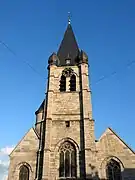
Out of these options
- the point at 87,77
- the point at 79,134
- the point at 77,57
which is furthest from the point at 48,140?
the point at 77,57

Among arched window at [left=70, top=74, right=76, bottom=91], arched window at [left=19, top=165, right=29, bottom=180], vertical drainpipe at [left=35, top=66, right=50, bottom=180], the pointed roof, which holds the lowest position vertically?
arched window at [left=19, top=165, right=29, bottom=180]

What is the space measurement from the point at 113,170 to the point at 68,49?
46.7 feet

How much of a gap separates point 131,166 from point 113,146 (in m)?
1.95

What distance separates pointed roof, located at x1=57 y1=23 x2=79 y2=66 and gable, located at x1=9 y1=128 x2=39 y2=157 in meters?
8.39

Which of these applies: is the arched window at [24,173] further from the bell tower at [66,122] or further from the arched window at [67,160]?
the arched window at [67,160]

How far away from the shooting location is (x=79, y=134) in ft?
65.3

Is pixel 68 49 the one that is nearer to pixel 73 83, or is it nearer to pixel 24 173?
→ pixel 73 83

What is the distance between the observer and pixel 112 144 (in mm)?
19344

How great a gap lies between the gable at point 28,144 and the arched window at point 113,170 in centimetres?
563

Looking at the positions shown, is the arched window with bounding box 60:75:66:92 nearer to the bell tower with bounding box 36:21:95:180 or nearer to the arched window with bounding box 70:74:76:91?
the bell tower with bounding box 36:21:95:180

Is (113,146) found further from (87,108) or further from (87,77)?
(87,77)

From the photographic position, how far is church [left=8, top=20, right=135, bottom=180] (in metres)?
18.0

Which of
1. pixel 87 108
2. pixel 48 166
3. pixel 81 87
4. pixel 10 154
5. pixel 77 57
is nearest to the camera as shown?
pixel 48 166

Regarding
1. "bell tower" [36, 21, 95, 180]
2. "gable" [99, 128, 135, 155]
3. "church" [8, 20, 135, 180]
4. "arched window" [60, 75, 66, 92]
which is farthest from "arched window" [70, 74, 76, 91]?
"gable" [99, 128, 135, 155]
